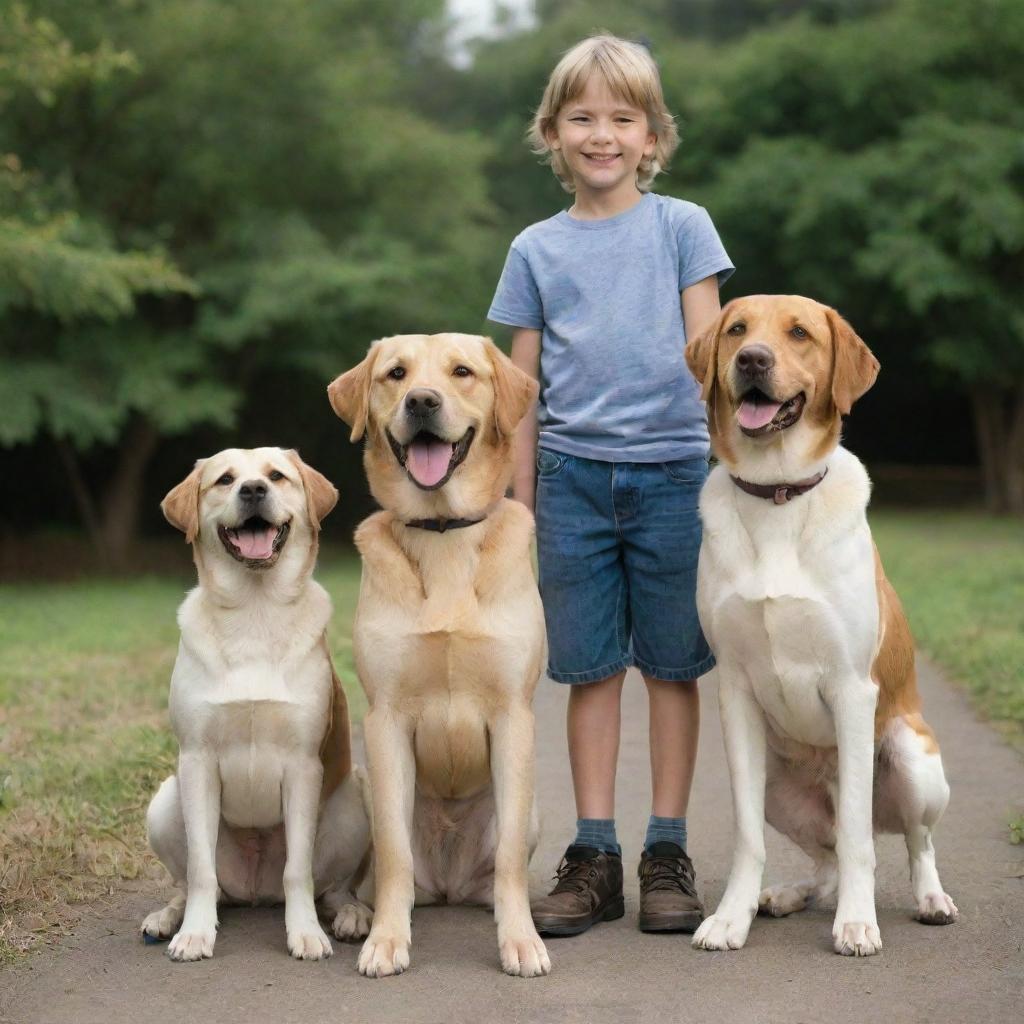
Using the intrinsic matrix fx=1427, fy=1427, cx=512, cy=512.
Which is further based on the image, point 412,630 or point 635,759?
point 635,759

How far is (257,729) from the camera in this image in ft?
13.2

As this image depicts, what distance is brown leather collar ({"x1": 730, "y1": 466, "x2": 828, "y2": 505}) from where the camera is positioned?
4.07m

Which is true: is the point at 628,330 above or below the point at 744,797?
above

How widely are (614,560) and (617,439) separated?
413 millimetres

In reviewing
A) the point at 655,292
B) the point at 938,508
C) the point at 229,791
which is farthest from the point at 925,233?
the point at 229,791

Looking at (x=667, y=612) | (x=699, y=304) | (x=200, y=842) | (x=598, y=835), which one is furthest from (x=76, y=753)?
(x=699, y=304)

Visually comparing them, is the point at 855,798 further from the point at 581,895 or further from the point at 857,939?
the point at 581,895

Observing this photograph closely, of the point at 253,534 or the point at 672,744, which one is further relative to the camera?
the point at 672,744

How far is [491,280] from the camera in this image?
22.1 meters

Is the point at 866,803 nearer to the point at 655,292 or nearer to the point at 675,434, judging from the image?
the point at 675,434

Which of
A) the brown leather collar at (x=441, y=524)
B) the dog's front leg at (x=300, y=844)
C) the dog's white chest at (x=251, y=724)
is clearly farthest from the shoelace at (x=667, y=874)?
the brown leather collar at (x=441, y=524)

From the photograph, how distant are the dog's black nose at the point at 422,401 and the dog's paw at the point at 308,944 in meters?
1.47

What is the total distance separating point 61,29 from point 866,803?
50.6 ft

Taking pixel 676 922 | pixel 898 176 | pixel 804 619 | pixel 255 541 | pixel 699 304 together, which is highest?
pixel 898 176
